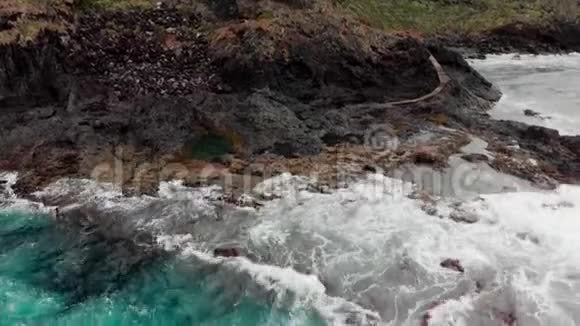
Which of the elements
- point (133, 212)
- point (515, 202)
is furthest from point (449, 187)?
point (133, 212)

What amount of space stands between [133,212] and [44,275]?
2.33 m

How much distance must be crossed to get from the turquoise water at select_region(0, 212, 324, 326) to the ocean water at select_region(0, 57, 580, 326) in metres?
0.03

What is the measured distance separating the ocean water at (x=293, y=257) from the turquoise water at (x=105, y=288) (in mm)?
27

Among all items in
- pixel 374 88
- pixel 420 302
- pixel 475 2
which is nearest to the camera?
pixel 420 302

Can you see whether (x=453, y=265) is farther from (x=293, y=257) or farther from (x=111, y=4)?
(x=111, y=4)

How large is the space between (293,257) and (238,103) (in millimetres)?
6742

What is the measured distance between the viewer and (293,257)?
11.3 meters

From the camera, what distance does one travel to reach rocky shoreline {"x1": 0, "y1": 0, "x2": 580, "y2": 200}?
14508mm

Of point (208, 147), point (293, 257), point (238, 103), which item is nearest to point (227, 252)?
point (293, 257)

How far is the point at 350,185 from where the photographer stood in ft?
44.8

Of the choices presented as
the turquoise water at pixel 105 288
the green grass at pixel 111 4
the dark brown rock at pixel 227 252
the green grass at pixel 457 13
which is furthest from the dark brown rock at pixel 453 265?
the green grass at pixel 457 13

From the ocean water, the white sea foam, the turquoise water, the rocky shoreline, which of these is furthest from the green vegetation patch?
the white sea foam

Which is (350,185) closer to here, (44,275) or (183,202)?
(183,202)

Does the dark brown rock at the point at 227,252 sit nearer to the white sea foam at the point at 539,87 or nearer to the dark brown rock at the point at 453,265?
the dark brown rock at the point at 453,265
